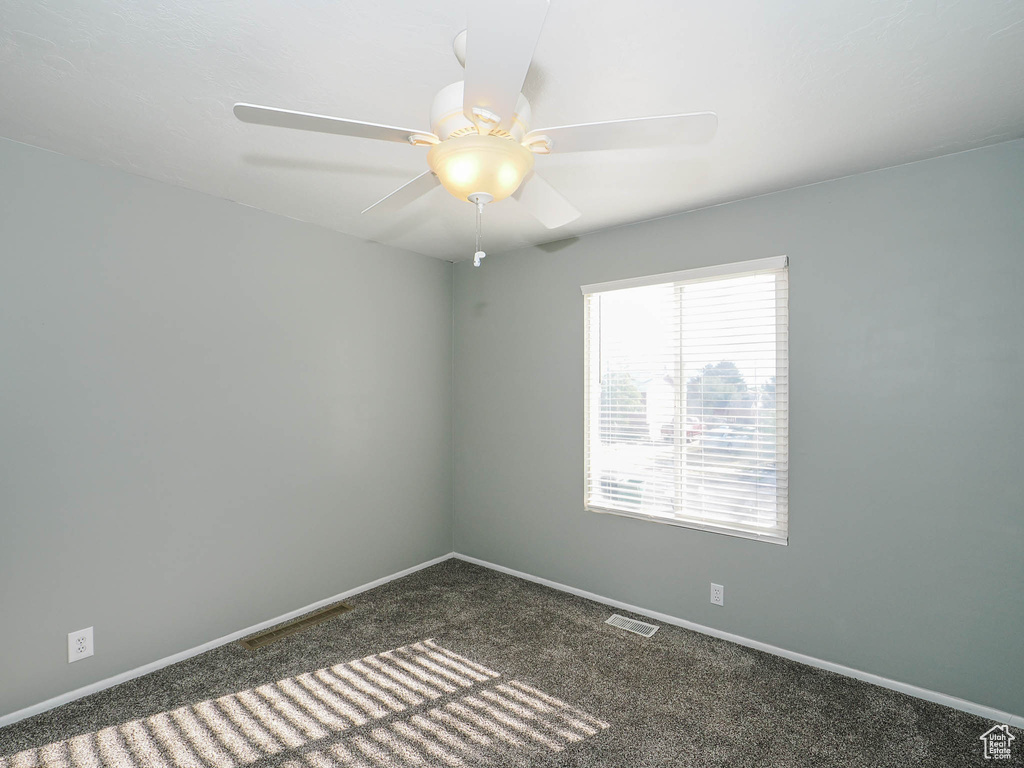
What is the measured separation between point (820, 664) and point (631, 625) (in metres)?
0.97

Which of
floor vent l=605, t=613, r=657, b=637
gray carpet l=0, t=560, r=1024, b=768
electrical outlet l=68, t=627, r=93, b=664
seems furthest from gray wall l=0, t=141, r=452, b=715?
floor vent l=605, t=613, r=657, b=637

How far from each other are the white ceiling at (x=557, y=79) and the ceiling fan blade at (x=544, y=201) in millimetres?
358

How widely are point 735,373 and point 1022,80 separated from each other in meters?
1.56

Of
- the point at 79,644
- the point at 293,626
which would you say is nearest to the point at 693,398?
the point at 293,626

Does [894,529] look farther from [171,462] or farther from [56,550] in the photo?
[56,550]

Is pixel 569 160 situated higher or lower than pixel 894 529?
higher

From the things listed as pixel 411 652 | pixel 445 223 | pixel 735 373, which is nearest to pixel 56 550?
pixel 411 652

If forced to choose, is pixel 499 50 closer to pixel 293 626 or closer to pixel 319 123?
pixel 319 123

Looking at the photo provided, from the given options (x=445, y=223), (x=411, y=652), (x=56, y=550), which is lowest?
(x=411, y=652)

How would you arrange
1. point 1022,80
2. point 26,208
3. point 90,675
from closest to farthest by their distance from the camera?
point 1022,80 → point 26,208 → point 90,675

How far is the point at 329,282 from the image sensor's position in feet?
11.2

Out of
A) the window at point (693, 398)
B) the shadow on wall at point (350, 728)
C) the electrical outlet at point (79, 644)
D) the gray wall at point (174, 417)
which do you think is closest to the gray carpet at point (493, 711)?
the shadow on wall at point (350, 728)

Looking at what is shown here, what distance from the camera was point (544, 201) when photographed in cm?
184

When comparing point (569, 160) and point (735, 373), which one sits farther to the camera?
point (735, 373)
